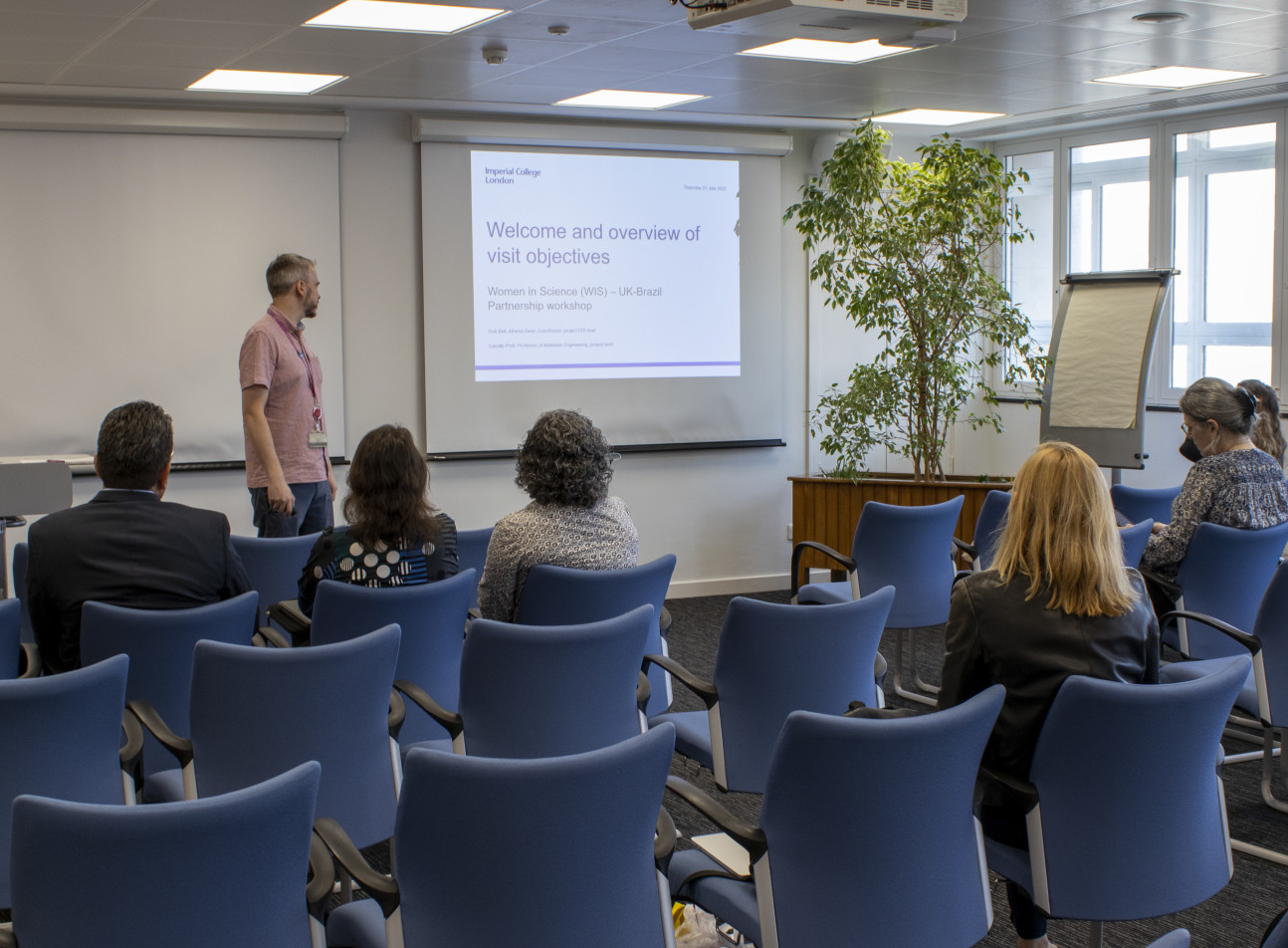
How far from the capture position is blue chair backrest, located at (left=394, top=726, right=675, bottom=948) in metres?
1.83

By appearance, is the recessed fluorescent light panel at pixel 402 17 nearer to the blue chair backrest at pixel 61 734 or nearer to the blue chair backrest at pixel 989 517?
the blue chair backrest at pixel 989 517

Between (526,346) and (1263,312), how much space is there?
4437mm

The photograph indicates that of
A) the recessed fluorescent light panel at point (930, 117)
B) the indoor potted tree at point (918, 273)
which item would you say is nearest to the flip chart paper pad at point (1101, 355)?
the indoor potted tree at point (918, 273)

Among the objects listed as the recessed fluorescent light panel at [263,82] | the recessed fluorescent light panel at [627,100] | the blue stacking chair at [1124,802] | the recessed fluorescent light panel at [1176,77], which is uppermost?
the recessed fluorescent light panel at [1176,77]

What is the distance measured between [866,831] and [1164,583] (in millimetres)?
2797

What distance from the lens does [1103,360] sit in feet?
22.2

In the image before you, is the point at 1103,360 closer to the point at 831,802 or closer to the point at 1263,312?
the point at 1263,312

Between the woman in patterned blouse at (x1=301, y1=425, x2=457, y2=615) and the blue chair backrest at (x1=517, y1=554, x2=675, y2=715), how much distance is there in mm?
307

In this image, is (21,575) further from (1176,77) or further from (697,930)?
(1176,77)

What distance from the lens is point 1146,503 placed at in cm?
522

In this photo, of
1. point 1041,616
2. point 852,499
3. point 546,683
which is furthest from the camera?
point 852,499

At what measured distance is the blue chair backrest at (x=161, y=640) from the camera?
2.93 m

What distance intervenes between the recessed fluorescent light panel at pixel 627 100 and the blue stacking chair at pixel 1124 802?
4.89 metres

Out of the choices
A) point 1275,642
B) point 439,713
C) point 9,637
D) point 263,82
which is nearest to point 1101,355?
point 1275,642
